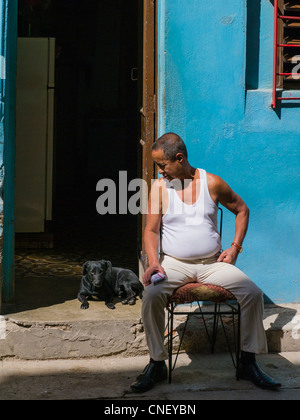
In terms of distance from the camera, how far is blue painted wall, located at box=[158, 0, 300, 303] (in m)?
5.33

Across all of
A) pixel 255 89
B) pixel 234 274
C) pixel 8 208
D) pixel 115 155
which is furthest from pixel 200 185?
pixel 115 155

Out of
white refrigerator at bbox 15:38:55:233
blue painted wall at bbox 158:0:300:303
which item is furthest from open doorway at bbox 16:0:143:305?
blue painted wall at bbox 158:0:300:303

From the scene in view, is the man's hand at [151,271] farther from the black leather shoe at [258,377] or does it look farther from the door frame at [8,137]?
the door frame at [8,137]

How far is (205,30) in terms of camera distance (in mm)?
5332

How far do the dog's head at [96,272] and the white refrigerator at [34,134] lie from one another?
7.84ft

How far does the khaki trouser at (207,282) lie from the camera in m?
4.61

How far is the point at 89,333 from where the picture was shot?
5.16m

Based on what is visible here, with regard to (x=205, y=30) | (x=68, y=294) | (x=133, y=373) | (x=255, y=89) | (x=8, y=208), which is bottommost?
(x=133, y=373)

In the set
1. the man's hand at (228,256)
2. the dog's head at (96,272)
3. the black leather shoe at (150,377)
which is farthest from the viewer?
the dog's head at (96,272)

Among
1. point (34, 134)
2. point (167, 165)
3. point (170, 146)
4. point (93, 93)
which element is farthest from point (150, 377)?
point (93, 93)

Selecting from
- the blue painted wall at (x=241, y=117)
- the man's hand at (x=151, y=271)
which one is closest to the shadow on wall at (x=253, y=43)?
the blue painted wall at (x=241, y=117)

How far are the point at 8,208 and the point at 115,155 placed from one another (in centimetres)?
721

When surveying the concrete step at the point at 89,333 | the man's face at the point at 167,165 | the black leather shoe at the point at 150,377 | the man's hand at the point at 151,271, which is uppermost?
the man's face at the point at 167,165

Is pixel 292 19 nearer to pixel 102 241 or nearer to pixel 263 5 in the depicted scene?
pixel 263 5
